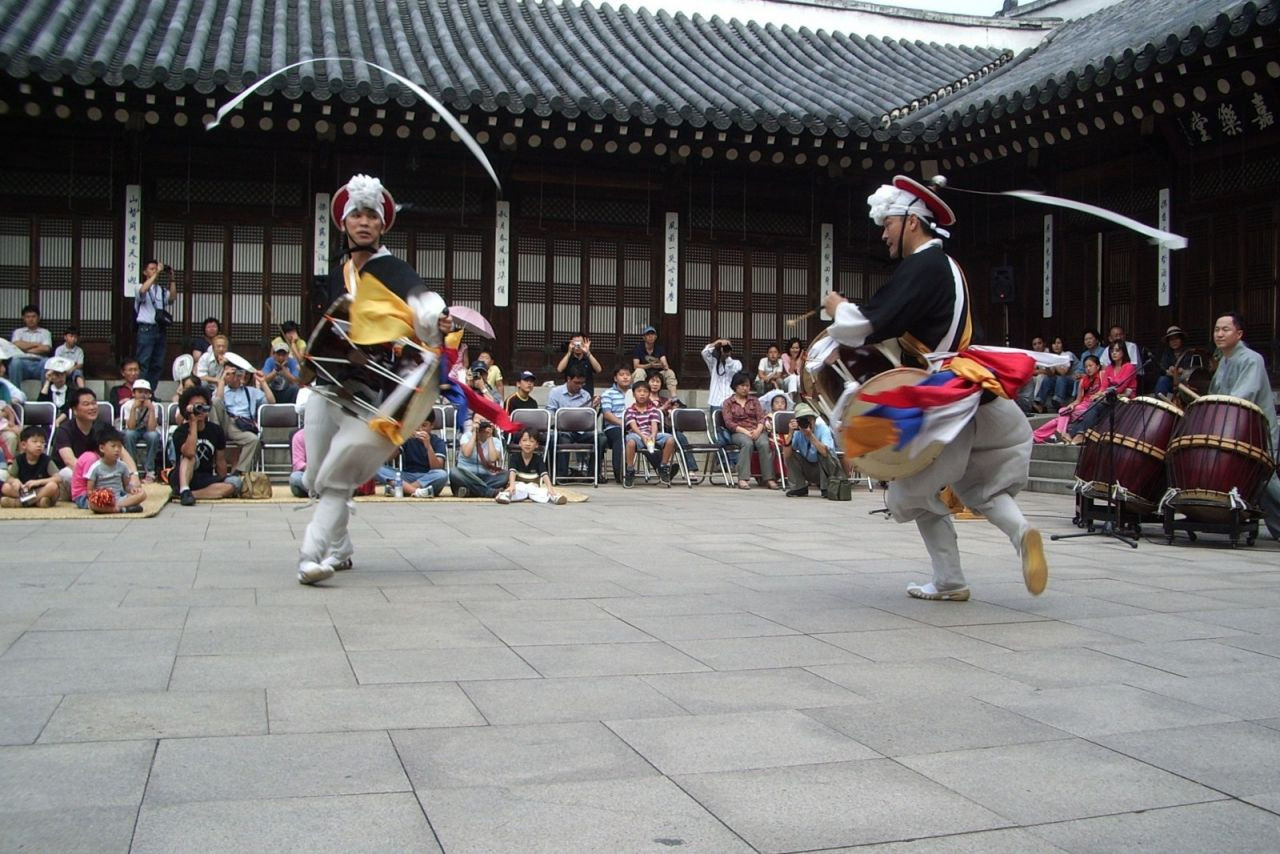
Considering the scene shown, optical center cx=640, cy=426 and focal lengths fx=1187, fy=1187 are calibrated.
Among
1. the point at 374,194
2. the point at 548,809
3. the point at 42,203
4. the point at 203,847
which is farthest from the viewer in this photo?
the point at 42,203

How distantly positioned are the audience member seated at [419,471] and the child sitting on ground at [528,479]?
65 cm

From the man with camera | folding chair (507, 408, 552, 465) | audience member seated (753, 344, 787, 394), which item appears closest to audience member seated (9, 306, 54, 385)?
the man with camera

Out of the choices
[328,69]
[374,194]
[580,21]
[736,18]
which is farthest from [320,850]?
[736,18]

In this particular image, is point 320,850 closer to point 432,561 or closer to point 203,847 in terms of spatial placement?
point 203,847

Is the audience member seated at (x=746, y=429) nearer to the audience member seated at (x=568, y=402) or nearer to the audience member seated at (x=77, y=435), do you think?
the audience member seated at (x=568, y=402)

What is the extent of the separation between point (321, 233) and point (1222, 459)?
1053 centimetres

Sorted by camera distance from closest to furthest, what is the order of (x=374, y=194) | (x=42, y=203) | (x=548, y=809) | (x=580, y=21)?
(x=548, y=809)
(x=374, y=194)
(x=42, y=203)
(x=580, y=21)

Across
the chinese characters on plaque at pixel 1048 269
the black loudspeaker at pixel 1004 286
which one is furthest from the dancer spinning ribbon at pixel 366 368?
the black loudspeaker at pixel 1004 286

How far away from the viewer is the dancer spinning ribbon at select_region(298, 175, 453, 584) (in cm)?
556

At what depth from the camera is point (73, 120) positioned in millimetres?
13070

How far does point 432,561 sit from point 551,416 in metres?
6.39

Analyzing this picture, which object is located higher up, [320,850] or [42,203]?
→ [42,203]

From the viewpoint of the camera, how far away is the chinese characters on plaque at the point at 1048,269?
1551 centimetres

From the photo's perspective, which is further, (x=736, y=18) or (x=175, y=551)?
(x=736, y=18)
